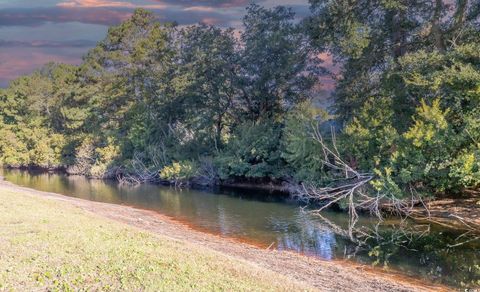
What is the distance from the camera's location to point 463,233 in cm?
2141

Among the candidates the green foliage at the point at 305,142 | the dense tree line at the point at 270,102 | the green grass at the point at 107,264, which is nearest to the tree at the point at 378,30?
the dense tree line at the point at 270,102

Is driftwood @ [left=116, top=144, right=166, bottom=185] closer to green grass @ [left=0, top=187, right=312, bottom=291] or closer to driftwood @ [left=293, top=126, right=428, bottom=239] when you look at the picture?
driftwood @ [left=293, top=126, right=428, bottom=239]

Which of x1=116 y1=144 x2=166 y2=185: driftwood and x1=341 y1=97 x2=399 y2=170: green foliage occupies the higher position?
x1=341 y1=97 x2=399 y2=170: green foliage

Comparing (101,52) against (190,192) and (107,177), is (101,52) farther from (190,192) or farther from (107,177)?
(190,192)

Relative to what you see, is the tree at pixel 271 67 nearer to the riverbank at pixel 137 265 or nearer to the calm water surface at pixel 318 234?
the calm water surface at pixel 318 234

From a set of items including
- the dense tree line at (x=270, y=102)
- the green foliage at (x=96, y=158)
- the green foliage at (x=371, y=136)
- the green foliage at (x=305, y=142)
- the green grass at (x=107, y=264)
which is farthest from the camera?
the green foliage at (x=96, y=158)

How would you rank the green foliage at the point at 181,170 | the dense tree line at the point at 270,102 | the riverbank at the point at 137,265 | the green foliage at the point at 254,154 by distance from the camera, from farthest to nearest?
the green foliage at the point at 181,170
the green foliage at the point at 254,154
the dense tree line at the point at 270,102
the riverbank at the point at 137,265

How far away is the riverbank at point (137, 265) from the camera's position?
9.58m

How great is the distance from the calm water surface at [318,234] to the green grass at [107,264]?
6.25 metres

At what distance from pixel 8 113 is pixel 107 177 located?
1419 inches

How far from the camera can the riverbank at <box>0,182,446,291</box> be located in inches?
377

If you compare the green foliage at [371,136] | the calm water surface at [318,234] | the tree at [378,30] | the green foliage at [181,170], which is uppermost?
the tree at [378,30]

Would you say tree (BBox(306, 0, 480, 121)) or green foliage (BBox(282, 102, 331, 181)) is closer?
tree (BBox(306, 0, 480, 121))

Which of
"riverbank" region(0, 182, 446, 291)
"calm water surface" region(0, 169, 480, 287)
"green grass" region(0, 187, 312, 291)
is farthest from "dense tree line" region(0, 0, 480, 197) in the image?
"green grass" region(0, 187, 312, 291)
